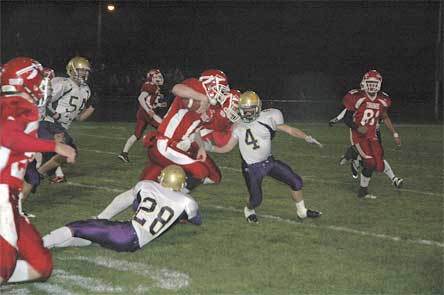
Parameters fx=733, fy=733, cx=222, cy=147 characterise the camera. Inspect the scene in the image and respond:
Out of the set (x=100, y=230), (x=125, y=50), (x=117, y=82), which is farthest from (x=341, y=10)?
(x=100, y=230)

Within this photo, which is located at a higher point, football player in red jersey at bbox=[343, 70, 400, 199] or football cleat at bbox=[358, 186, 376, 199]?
football player in red jersey at bbox=[343, 70, 400, 199]

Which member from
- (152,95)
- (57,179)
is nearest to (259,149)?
(57,179)

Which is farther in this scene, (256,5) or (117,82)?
(256,5)

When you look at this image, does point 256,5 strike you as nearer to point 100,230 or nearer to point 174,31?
point 174,31

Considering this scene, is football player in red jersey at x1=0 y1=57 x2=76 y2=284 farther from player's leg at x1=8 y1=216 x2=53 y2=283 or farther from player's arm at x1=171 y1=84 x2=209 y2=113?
player's arm at x1=171 y1=84 x2=209 y2=113

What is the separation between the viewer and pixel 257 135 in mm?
8570

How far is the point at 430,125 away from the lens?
2556 cm

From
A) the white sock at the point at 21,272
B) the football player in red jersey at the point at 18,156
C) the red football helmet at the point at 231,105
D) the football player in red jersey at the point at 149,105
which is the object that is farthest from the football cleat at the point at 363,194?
the white sock at the point at 21,272

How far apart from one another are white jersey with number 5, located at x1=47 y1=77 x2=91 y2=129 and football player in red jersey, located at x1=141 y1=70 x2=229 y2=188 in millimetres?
3130

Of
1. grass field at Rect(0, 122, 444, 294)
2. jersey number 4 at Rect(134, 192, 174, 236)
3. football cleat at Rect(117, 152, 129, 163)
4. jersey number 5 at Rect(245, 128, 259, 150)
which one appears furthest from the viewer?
football cleat at Rect(117, 152, 129, 163)

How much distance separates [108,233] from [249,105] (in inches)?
102

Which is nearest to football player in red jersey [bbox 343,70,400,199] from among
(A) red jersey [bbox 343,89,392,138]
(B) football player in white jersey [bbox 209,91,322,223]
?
(A) red jersey [bbox 343,89,392,138]

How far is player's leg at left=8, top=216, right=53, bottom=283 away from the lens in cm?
507

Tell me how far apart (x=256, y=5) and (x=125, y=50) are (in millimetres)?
10770
